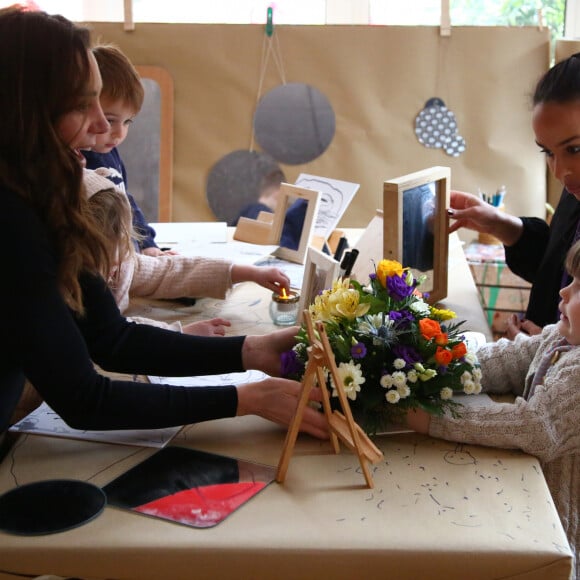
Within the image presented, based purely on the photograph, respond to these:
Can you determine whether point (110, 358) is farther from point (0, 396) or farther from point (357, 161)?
point (357, 161)

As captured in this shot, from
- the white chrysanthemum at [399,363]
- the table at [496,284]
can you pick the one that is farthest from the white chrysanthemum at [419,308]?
the table at [496,284]

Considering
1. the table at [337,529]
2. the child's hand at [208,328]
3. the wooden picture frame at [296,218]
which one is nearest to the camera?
the table at [337,529]

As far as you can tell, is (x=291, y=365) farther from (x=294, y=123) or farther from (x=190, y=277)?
(x=294, y=123)

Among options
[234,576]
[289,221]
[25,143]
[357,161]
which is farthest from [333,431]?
[357,161]

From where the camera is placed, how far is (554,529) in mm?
956

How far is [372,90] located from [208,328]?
2052 millimetres

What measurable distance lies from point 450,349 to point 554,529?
31 cm

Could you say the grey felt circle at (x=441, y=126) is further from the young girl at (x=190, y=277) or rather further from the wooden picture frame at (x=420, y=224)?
the young girl at (x=190, y=277)

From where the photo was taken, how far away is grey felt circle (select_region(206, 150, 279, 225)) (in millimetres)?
3469

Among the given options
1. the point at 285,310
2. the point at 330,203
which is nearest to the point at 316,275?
the point at 285,310

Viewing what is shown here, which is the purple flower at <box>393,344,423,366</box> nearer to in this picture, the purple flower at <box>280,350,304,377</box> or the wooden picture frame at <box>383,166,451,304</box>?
the purple flower at <box>280,350,304,377</box>

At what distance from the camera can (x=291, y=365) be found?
126 cm

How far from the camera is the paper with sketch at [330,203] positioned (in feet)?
7.40

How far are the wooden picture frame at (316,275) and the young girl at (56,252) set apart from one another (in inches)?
15.2
